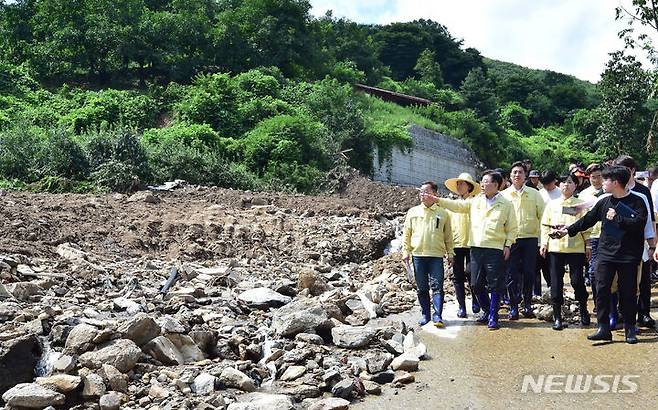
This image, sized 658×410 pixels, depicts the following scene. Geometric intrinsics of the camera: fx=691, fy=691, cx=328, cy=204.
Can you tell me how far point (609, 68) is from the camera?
24.5m

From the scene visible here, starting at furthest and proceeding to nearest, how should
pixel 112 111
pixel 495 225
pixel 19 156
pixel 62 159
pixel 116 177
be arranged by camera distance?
pixel 112 111 → pixel 19 156 → pixel 62 159 → pixel 116 177 → pixel 495 225

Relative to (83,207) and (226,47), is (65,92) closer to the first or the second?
(226,47)

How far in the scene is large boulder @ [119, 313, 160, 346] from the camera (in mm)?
5965

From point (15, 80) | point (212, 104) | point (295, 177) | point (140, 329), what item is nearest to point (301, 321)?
point (140, 329)

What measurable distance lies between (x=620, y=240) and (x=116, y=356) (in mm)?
4574

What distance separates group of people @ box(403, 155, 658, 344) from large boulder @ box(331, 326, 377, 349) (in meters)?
1.08

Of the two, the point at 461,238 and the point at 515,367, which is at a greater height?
the point at 461,238

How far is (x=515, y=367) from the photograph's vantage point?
6.17 meters

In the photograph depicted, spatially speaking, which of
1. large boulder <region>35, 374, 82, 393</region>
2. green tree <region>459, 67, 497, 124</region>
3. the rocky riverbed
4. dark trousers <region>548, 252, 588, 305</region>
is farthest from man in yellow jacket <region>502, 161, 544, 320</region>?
green tree <region>459, 67, 497, 124</region>

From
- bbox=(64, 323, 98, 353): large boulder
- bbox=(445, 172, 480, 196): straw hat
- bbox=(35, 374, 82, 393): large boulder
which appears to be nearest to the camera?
bbox=(35, 374, 82, 393): large boulder

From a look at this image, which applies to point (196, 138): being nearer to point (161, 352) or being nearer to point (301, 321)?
point (301, 321)

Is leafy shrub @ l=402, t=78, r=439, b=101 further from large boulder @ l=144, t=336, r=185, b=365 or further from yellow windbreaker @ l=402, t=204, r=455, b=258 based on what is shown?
large boulder @ l=144, t=336, r=185, b=365

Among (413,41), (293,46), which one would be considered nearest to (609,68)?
(293,46)

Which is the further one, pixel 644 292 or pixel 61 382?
pixel 644 292
